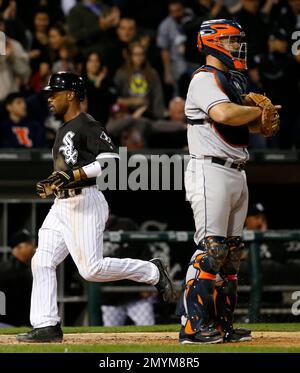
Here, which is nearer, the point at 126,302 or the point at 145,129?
the point at 126,302

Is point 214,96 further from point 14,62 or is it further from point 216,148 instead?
point 14,62

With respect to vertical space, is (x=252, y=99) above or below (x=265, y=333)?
above

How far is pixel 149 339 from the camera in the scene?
7719mm

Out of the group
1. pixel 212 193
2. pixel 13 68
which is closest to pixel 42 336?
pixel 212 193

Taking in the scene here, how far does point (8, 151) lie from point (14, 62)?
2123mm

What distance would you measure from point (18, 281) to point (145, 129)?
2.31 metres

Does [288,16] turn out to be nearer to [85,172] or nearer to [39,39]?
[39,39]

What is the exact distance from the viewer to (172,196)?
465 inches

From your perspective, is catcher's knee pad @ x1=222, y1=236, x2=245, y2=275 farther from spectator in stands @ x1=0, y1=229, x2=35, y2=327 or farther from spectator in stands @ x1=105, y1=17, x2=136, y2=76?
spectator in stands @ x1=105, y1=17, x2=136, y2=76

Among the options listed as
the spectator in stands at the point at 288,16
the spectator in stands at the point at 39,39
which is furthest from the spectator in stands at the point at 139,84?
the spectator in stands at the point at 288,16

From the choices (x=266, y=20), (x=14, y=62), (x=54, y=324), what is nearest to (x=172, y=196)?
(x=14, y=62)

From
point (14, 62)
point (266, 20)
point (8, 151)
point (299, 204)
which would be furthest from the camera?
point (266, 20)

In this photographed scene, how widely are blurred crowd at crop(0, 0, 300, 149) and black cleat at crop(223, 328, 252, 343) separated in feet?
15.5

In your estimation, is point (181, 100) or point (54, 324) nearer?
point (54, 324)
